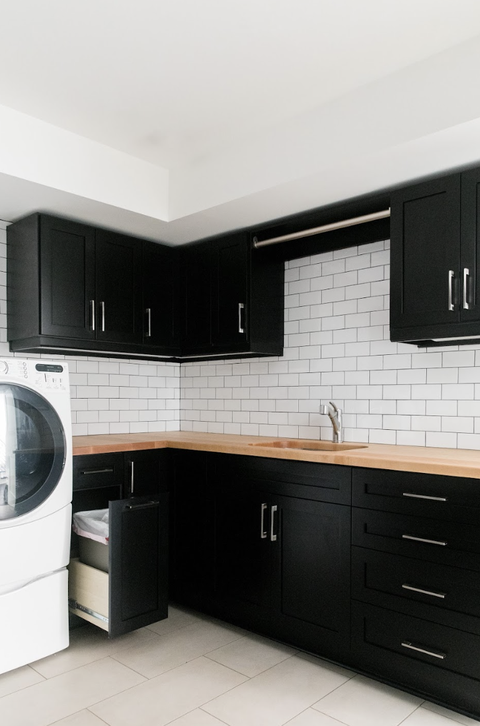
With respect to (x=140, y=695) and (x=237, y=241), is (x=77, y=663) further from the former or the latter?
(x=237, y=241)

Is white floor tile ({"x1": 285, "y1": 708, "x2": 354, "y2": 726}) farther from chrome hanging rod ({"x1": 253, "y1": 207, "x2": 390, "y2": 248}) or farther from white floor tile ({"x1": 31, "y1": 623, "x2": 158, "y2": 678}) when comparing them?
chrome hanging rod ({"x1": 253, "y1": 207, "x2": 390, "y2": 248})

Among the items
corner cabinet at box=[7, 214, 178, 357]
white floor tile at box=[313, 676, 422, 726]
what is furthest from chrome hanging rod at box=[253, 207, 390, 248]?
white floor tile at box=[313, 676, 422, 726]

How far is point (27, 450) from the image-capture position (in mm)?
2600

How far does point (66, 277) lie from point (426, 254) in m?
1.94

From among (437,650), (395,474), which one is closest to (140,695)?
(437,650)

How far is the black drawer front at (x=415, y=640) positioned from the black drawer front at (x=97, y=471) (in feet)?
4.66

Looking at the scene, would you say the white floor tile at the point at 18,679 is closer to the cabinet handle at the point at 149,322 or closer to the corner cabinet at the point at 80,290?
the corner cabinet at the point at 80,290

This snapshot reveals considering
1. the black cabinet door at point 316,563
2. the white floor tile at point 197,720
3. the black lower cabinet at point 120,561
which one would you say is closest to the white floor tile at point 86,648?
the black lower cabinet at point 120,561

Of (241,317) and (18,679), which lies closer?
(18,679)

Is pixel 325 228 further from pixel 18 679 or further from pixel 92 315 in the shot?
pixel 18 679

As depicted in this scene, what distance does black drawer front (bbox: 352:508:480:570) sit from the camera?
2123mm

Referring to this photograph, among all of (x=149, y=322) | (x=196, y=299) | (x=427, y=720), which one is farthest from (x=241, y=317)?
(x=427, y=720)

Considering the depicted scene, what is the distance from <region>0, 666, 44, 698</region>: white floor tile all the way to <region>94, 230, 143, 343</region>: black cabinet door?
1.74 m

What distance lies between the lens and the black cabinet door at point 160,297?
367 cm
